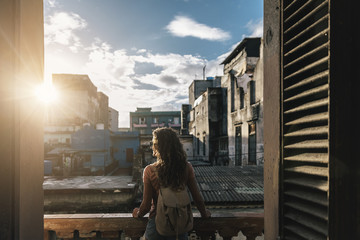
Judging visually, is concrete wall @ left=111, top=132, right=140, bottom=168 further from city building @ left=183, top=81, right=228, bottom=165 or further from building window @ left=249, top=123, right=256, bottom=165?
building window @ left=249, top=123, right=256, bottom=165

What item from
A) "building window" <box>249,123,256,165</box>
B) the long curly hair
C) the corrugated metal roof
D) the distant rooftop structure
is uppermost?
the distant rooftop structure

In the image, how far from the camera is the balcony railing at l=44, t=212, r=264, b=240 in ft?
7.50

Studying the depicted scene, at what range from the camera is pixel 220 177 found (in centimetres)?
916

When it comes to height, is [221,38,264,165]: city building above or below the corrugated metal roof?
above

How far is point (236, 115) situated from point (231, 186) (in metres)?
8.07

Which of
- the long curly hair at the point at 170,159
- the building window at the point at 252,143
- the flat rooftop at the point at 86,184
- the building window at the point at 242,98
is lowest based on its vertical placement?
the flat rooftop at the point at 86,184

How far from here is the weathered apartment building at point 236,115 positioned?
476 inches

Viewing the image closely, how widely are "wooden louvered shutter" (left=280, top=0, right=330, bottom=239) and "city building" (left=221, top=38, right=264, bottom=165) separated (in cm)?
1004

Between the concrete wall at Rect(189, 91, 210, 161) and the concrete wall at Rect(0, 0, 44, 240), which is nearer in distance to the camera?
the concrete wall at Rect(0, 0, 44, 240)

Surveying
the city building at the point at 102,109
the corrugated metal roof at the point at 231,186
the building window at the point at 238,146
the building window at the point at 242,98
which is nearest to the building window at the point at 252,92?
the building window at the point at 242,98

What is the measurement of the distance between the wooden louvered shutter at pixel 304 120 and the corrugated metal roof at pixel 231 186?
5.41 meters

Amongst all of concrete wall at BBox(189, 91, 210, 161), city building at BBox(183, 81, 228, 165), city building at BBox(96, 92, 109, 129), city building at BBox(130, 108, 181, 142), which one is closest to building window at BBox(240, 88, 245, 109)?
city building at BBox(183, 81, 228, 165)

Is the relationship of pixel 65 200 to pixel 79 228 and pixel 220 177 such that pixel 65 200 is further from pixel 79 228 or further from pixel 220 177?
pixel 79 228

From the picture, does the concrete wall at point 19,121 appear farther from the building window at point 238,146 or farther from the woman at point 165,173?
the building window at point 238,146
